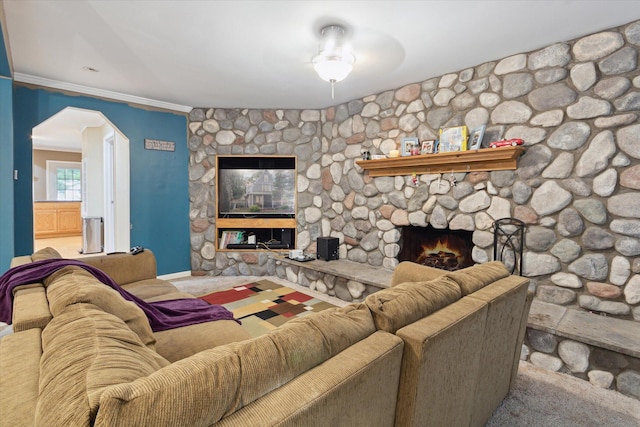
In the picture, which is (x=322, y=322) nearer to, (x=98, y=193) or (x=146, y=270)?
(x=146, y=270)

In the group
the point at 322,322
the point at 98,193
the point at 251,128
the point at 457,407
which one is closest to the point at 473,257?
the point at 457,407

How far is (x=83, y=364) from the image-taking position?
737 millimetres

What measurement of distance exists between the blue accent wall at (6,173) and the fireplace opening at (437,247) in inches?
151

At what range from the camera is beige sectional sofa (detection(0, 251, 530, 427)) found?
0.65 m

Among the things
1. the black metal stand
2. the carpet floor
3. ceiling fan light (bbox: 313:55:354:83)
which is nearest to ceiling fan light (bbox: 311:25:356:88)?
ceiling fan light (bbox: 313:55:354:83)

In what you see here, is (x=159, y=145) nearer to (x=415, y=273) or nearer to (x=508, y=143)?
(x=415, y=273)

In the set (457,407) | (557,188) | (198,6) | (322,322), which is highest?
(198,6)

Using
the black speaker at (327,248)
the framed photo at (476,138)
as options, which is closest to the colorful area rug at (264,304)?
the black speaker at (327,248)

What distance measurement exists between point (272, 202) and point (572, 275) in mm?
3535

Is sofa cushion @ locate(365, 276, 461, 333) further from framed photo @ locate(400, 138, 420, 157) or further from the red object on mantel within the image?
framed photo @ locate(400, 138, 420, 157)

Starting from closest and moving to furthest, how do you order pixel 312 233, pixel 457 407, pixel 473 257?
pixel 457 407, pixel 473 257, pixel 312 233

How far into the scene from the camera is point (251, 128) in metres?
4.66

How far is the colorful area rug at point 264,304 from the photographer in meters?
3.11

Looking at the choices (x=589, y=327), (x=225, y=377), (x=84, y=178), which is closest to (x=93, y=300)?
(x=225, y=377)
